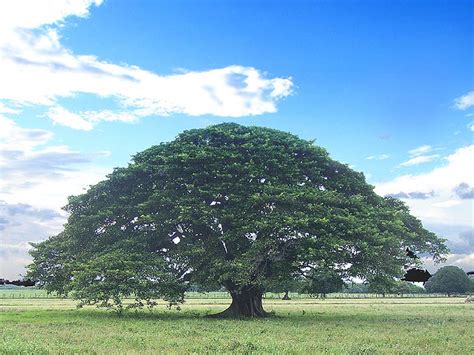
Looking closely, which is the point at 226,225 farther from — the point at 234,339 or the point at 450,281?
the point at 450,281

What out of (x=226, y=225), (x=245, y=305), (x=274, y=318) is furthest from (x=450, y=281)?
(x=226, y=225)

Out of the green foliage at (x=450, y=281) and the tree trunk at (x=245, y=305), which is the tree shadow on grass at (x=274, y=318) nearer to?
the tree trunk at (x=245, y=305)

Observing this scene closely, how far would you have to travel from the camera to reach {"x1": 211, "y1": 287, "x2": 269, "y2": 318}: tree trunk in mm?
38781

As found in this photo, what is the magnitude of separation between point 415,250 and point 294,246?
11.9 metres

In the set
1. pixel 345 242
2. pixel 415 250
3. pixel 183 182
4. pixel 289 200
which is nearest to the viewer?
pixel 345 242

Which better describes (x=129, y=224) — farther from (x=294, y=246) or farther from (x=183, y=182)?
(x=294, y=246)

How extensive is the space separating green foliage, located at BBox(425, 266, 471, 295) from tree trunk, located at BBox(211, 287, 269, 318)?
89890mm

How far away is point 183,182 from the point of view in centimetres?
3859

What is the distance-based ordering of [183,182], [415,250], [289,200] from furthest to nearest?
[415,250] → [183,182] → [289,200]

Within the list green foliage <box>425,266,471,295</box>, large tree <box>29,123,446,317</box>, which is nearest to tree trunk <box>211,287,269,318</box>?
large tree <box>29,123,446,317</box>

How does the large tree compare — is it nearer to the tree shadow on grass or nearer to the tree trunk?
the tree trunk

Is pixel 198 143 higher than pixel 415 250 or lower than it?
higher

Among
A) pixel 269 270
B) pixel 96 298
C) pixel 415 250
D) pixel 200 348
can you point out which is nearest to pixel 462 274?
pixel 415 250

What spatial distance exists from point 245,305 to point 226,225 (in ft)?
20.3
